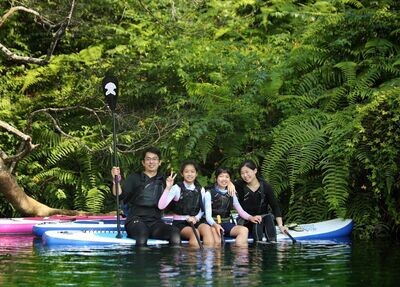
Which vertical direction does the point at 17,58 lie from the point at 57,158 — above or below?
above

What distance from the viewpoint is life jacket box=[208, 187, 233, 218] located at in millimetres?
9602

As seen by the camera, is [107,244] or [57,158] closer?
[107,244]

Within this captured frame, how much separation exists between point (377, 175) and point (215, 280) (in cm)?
367

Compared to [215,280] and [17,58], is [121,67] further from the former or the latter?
[215,280]

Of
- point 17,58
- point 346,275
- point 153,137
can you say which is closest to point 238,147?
point 153,137

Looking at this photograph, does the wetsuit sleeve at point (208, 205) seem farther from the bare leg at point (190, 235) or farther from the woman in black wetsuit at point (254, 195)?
the woman in black wetsuit at point (254, 195)

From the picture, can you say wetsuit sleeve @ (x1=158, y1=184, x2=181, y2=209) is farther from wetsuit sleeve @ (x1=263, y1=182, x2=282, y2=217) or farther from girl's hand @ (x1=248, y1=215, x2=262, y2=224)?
wetsuit sleeve @ (x1=263, y1=182, x2=282, y2=217)

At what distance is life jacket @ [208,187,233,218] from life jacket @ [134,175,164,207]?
610 millimetres

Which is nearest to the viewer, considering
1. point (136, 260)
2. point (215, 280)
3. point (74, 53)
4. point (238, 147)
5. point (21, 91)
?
point (215, 280)

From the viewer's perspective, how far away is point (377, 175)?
9.49m

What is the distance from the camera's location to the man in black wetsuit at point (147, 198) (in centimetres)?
931

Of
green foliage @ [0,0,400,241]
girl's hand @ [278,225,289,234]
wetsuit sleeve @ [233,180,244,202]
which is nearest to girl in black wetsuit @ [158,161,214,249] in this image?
wetsuit sleeve @ [233,180,244,202]

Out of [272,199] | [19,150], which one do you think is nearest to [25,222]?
[19,150]

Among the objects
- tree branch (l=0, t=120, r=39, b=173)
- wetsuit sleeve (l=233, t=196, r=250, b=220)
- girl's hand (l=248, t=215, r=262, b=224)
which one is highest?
tree branch (l=0, t=120, r=39, b=173)
